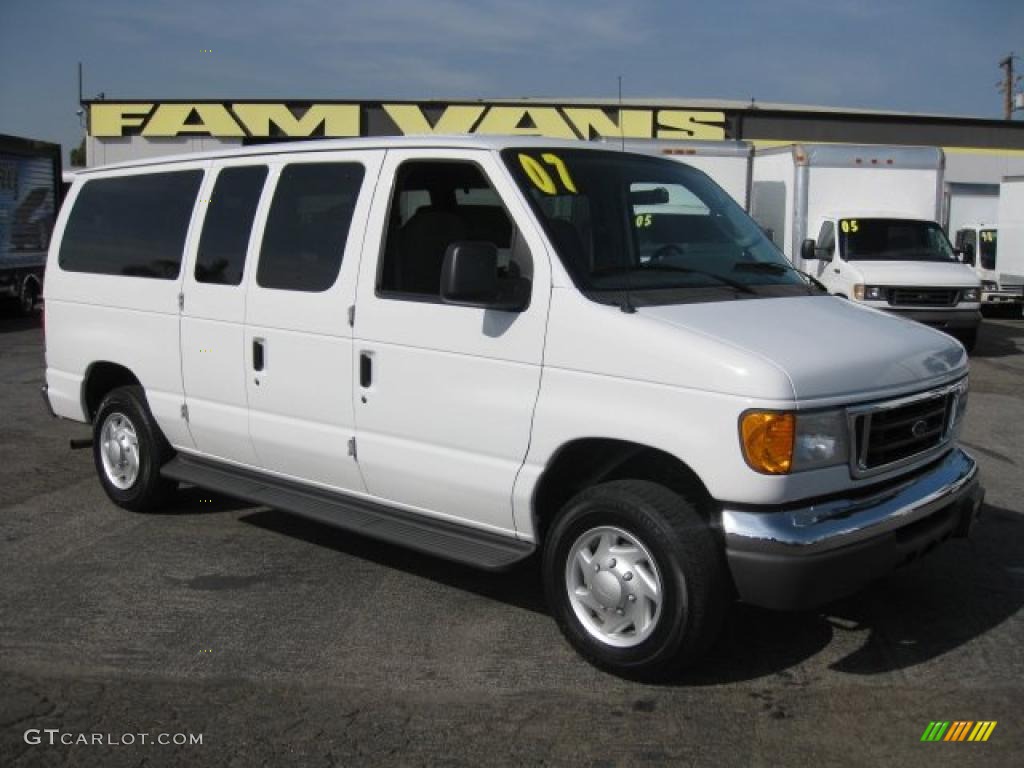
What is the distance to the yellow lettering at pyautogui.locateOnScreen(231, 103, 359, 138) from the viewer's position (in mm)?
28188

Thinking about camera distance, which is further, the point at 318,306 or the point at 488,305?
the point at 318,306

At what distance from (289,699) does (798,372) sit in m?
2.25

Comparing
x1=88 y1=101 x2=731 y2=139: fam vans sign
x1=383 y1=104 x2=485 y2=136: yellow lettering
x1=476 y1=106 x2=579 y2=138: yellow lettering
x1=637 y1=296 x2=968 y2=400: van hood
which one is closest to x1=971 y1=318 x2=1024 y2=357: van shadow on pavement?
x1=88 y1=101 x2=731 y2=139: fam vans sign

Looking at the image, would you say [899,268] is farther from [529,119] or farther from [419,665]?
[529,119]

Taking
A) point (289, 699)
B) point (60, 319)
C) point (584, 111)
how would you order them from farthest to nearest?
point (584, 111), point (60, 319), point (289, 699)

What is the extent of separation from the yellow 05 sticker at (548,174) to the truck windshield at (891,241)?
1132cm

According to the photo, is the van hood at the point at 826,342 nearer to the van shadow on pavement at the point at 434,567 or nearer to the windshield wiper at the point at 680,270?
the windshield wiper at the point at 680,270

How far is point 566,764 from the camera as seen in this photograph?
11.6ft

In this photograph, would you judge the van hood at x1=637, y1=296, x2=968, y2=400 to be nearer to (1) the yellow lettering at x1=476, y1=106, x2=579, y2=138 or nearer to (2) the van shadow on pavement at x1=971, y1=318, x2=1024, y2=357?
(2) the van shadow on pavement at x1=971, y1=318, x2=1024, y2=357

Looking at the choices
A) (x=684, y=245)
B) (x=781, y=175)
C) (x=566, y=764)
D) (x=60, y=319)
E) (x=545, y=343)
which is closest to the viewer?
(x=566, y=764)

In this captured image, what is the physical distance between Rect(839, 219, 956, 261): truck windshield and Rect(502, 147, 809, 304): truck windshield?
34.5 feet

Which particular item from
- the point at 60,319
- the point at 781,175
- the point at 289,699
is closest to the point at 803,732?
the point at 289,699

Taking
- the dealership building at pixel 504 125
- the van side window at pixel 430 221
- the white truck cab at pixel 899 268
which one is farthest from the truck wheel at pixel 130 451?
the dealership building at pixel 504 125

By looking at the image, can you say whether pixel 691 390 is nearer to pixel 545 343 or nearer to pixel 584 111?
pixel 545 343
